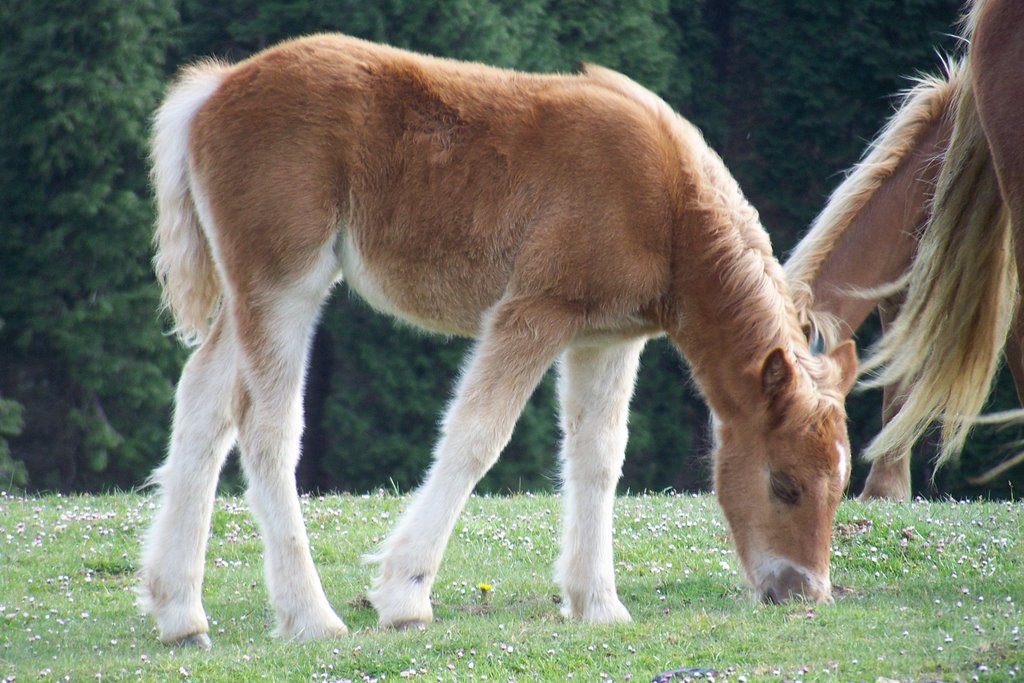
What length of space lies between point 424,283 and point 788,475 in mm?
1764

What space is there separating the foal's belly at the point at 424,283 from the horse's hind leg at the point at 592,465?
1.80 ft

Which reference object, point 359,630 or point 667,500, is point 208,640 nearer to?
point 359,630

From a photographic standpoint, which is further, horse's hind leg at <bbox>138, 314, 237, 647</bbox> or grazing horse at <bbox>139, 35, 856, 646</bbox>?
horse's hind leg at <bbox>138, 314, 237, 647</bbox>

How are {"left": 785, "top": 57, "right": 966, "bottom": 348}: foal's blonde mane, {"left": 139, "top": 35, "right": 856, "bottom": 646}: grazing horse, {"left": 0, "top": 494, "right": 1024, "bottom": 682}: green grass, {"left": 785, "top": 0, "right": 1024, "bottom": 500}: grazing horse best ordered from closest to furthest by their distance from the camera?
{"left": 785, "top": 0, "right": 1024, "bottom": 500}: grazing horse → {"left": 0, "top": 494, "right": 1024, "bottom": 682}: green grass → {"left": 139, "top": 35, "right": 856, "bottom": 646}: grazing horse → {"left": 785, "top": 57, "right": 966, "bottom": 348}: foal's blonde mane

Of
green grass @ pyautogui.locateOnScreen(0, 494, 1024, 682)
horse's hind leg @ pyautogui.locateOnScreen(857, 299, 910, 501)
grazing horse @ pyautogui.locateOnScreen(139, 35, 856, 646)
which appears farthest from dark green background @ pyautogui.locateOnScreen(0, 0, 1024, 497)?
grazing horse @ pyautogui.locateOnScreen(139, 35, 856, 646)

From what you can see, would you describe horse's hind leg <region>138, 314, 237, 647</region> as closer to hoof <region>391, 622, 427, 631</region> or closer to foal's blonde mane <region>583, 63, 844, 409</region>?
hoof <region>391, 622, 427, 631</region>

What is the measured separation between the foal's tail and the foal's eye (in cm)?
272

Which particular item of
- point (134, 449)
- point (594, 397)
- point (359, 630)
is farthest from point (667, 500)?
point (134, 449)

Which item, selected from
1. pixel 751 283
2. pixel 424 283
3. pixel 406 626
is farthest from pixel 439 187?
pixel 406 626

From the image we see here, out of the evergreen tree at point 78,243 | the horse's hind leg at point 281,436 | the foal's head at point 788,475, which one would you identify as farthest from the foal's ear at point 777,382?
the evergreen tree at point 78,243

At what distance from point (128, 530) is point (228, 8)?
7898 millimetres

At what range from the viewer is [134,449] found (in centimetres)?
1249

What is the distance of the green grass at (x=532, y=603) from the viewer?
14.8ft

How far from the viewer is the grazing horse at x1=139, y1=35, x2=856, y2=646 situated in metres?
5.18
